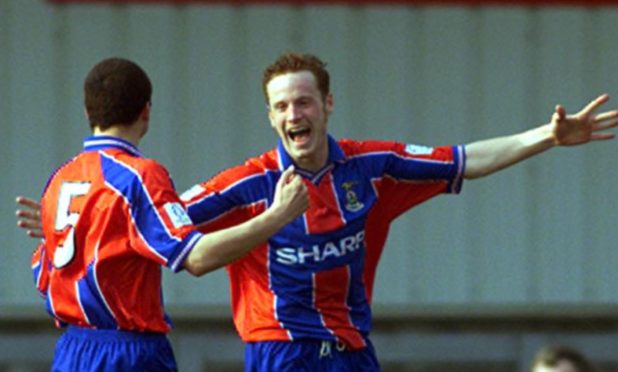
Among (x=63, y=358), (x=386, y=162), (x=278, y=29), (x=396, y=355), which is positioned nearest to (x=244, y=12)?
(x=278, y=29)

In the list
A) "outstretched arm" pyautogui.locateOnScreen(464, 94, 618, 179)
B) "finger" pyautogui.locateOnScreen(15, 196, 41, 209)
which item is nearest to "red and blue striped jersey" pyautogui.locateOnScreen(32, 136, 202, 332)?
"finger" pyautogui.locateOnScreen(15, 196, 41, 209)

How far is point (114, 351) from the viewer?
272 inches

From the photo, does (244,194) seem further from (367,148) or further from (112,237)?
(112,237)

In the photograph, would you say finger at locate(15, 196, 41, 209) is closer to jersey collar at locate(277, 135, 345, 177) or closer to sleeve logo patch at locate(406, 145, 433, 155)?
jersey collar at locate(277, 135, 345, 177)

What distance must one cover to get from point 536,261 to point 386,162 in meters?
3.66

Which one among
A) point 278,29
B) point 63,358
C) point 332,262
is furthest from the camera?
point 278,29

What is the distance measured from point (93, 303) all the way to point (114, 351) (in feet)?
0.60

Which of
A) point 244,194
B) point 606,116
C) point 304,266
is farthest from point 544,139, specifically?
point 244,194

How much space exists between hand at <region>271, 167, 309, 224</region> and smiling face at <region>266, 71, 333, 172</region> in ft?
3.39

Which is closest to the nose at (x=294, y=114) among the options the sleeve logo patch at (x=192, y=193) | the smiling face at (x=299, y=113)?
the smiling face at (x=299, y=113)

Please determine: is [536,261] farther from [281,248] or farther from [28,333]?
[281,248]

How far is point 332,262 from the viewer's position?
7.66 m

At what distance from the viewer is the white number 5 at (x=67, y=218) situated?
271 inches

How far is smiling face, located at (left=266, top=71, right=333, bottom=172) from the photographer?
300 inches
